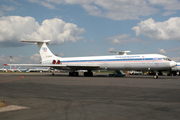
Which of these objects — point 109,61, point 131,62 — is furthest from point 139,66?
point 109,61

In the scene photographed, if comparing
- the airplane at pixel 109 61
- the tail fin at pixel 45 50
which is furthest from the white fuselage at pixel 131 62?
the tail fin at pixel 45 50

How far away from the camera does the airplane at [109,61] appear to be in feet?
91.6

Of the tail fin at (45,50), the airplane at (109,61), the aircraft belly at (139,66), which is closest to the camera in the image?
the aircraft belly at (139,66)

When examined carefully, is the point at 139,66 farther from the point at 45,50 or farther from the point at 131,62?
the point at 45,50

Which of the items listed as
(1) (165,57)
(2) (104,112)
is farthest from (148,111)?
(1) (165,57)

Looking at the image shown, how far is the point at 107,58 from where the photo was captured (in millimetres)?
32750

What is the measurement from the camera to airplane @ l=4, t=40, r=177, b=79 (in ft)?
91.6

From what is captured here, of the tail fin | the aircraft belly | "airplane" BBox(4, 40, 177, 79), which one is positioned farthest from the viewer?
the tail fin

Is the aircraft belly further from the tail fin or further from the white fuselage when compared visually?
the tail fin

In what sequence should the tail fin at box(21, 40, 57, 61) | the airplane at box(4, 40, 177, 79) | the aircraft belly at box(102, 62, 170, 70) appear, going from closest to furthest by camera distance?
the aircraft belly at box(102, 62, 170, 70) → the airplane at box(4, 40, 177, 79) → the tail fin at box(21, 40, 57, 61)

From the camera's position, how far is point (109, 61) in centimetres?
3234

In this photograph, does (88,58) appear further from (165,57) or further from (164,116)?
(164,116)

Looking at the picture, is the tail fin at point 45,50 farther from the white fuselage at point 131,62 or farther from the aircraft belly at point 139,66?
the aircraft belly at point 139,66

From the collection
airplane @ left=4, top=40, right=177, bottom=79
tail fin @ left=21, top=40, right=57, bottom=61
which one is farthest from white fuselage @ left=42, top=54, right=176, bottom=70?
tail fin @ left=21, top=40, right=57, bottom=61
